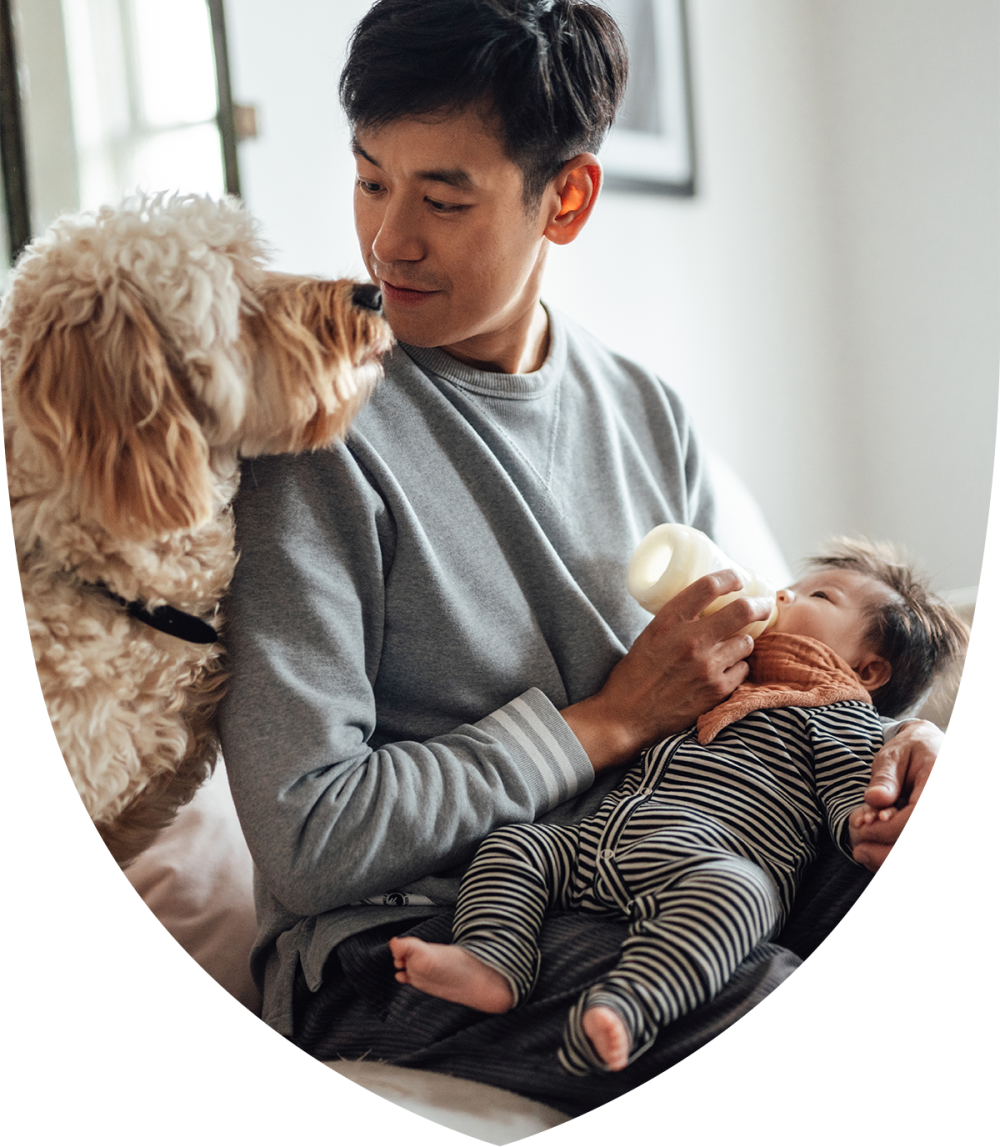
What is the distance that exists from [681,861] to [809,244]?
1.79 m

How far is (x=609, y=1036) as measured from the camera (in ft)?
2.21

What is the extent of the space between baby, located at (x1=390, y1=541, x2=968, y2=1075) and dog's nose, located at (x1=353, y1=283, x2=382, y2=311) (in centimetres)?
48

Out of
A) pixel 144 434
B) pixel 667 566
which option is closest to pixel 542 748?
pixel 667 566

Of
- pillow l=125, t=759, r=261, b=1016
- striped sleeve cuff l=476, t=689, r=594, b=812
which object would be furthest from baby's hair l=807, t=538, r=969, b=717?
pillow l=125, t=759, r=261, b=1016

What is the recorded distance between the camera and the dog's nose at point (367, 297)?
0.91 meters

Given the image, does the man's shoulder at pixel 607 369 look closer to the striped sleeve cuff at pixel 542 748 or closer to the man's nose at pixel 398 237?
the man's nose at pixel 398 237

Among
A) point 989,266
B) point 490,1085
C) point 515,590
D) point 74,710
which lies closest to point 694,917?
point 490,1085

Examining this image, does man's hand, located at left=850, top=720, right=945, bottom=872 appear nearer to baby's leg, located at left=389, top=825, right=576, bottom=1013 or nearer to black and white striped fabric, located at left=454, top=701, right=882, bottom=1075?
black and white striped fabric, located at left=454, top=701, right=882, bottom=1075

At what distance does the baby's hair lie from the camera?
1.15 m

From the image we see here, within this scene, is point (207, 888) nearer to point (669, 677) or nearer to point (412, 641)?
point (412, 641)

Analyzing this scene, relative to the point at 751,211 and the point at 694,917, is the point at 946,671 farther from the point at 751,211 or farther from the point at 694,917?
the point at 751,211

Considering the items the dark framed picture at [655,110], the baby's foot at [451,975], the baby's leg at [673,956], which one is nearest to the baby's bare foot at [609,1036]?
the baby's leg at [673,956]

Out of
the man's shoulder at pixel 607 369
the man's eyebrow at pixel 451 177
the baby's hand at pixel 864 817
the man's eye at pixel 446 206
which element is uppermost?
the man's eyebrow at pixel 451 177

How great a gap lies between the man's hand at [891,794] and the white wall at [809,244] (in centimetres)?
68
